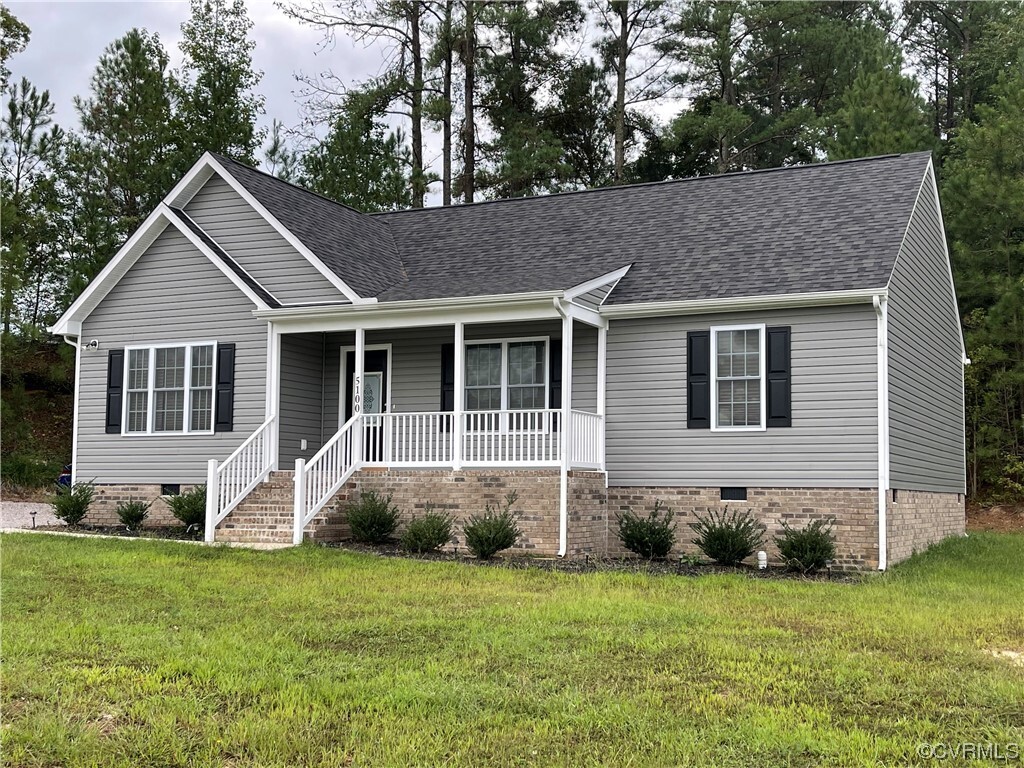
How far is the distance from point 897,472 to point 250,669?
1078 cm

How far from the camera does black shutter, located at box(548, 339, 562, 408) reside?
1620cm

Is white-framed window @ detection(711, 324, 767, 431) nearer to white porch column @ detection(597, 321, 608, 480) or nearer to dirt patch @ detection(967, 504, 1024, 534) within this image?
white porch column @ detection(597, 321, 608, 480)

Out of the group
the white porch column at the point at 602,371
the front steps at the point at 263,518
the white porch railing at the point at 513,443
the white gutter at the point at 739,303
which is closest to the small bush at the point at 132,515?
the front steps at the point at 263,518

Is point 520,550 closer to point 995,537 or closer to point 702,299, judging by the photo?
point 702,299

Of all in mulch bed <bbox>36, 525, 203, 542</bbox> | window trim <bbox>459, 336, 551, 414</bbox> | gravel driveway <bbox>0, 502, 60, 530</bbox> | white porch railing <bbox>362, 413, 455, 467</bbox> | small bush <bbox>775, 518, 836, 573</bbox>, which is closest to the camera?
small bush <bbox>775, 518, 836, 573</bbox>

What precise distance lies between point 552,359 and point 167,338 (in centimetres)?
654

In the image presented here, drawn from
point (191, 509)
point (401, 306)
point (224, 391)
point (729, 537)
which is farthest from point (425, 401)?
point (729, 537)

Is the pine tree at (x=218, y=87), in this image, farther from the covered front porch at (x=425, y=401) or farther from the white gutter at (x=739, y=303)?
the white gutter at (x=739, y=303)

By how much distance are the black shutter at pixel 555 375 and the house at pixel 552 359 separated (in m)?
0.05

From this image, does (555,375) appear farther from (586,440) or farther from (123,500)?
(123,500)

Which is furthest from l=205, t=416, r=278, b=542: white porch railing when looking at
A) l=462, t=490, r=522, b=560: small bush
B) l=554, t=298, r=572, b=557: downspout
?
l=554, t=298, r=572, b=557: downspout

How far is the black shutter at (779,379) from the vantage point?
15000mm

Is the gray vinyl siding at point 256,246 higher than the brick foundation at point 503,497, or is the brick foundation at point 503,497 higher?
the gray vinyl siding at point 256,246

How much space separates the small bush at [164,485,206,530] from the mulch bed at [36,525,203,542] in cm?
18
